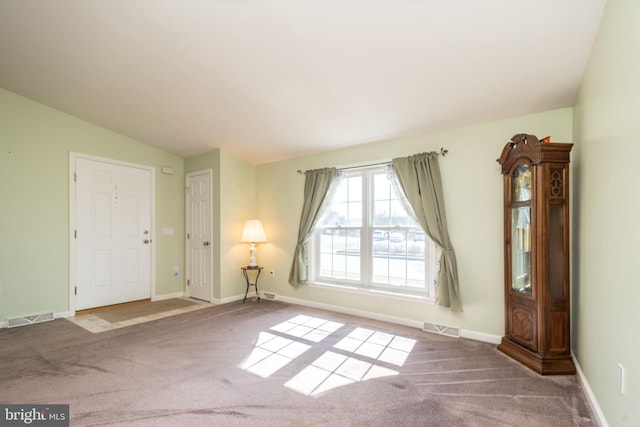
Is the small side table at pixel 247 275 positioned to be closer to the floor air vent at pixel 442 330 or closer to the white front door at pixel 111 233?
the white front door at pixel 111 233

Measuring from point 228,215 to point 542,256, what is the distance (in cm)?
392

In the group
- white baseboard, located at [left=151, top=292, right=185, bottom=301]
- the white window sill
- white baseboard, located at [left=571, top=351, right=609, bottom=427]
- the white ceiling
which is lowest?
white baseboard, located at [left=151, top=292, right=185, bottom=301]

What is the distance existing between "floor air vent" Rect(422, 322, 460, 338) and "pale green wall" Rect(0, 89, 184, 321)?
4.47m

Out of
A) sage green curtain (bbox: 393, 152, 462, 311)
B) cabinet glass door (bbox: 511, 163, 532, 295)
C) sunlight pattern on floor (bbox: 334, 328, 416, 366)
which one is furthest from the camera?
sage green curtain (bbox: 393, 152, 462, 311)

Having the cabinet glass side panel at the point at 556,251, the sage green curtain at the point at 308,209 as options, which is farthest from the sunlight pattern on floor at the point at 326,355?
the cabinet glass side panel at the point at 556,251

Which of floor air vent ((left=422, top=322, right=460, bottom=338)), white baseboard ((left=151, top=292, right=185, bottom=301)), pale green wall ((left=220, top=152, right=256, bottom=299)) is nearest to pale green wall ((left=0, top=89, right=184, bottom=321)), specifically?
white baseboard ((left=151, top=292, right=185, bottom=301))

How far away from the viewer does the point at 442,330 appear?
132 inches

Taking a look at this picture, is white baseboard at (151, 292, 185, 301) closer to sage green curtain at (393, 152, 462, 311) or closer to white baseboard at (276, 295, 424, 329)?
white baseboard at (276, 295, 424, 329)

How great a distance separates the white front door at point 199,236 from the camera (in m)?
4.85

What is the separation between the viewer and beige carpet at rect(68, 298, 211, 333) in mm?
3693

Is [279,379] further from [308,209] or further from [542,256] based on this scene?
[308,209]

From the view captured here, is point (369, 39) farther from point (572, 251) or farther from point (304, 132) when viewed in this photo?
point (572, 251)

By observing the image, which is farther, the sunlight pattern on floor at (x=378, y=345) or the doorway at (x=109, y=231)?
the doorway at (x=109, y=231)

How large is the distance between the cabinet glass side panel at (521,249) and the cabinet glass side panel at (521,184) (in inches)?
3.7
